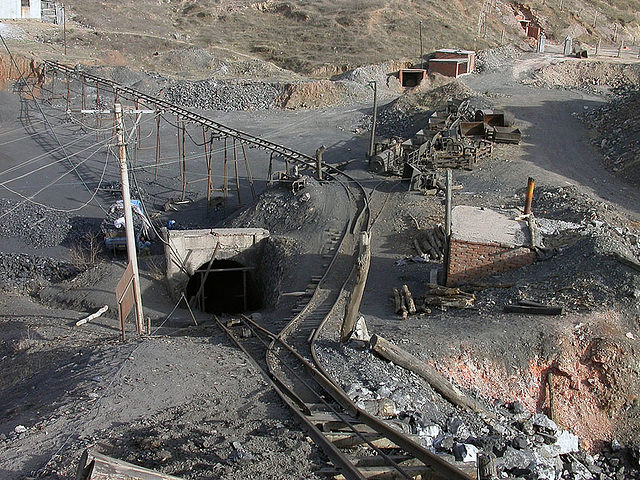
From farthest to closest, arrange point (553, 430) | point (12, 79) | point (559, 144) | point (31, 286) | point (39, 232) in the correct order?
point (12, 79) < point (559, 144) < point (39, 232) < point (31, 286) < point (553, 430)

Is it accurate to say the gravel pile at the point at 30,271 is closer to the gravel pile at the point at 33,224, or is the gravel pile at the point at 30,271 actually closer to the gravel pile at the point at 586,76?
the gravel pile at the point at 33,224

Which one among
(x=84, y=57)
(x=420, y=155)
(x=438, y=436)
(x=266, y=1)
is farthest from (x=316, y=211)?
(x=266, y=1)

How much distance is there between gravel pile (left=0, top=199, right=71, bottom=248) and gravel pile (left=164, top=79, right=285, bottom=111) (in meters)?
18.4

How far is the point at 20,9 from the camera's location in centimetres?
5541

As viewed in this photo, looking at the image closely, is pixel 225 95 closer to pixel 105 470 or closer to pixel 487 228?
pixel 487 228

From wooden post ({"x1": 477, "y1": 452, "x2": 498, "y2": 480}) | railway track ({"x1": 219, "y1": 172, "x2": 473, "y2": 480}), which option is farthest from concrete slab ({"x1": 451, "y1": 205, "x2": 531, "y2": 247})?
wooden post ({"x1": 477, "y1": 452, "x2": 498, "y2": 480})

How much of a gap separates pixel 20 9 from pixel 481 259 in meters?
53.1

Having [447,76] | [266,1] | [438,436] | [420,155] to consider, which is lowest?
[438,436]

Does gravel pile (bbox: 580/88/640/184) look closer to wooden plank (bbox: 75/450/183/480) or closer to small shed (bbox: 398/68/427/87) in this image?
small shed (bbox: 398/68/427/87)

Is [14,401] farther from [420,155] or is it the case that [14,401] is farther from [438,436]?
[420,155]

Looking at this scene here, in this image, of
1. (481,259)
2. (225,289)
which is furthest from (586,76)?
(481,259)

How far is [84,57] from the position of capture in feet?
156

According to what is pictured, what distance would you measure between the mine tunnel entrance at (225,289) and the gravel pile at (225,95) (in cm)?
2221

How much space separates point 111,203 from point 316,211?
11.2 metres
